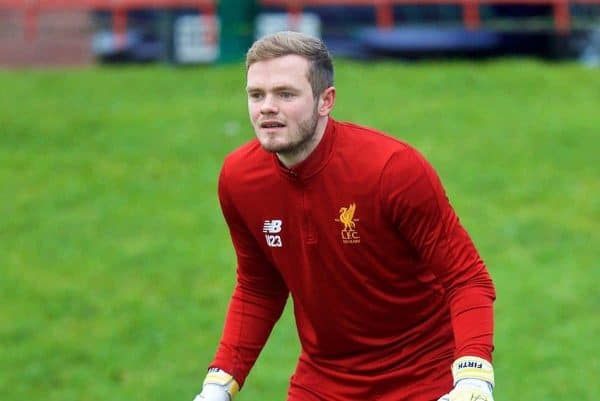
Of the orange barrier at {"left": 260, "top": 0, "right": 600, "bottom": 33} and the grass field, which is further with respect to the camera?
the orange barrier at {"left": 260, "top": 0, "right": 600, "bottom": 33}

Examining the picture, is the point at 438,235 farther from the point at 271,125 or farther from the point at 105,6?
the point at 105,6

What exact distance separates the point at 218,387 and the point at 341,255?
0.69 metres

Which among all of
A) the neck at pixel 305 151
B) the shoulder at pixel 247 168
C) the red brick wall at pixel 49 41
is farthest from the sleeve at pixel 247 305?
the red brick wall at pixel 49 41

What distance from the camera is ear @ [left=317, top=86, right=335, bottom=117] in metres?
4.76

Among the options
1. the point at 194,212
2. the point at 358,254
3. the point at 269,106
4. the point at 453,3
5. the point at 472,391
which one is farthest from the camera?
the point at 453,3

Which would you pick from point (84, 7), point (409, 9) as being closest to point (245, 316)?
point (409, 9)

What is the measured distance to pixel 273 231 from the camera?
4930mm

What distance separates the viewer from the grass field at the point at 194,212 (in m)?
9.39

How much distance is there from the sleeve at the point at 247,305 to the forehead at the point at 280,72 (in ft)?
2.01

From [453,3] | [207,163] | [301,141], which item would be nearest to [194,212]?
[207,163]

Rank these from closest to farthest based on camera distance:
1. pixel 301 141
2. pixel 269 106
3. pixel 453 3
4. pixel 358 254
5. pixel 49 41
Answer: pixel 269 106
pixel 301 141
pixel 358 254
pixel 453 3
pixel 49 41

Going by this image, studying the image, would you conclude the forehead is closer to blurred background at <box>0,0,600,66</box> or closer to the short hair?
the short hair

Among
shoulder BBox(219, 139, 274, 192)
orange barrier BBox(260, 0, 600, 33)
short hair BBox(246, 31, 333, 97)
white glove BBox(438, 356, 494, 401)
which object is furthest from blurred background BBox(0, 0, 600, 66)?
white glove BBox(438, 356, 494, 401)

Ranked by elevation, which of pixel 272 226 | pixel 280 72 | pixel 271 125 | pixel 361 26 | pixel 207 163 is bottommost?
pixel 207 163
